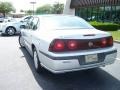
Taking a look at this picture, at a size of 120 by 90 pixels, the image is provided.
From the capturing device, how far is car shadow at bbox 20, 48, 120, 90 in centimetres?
540

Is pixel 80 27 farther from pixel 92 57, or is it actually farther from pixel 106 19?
pixel 106 19

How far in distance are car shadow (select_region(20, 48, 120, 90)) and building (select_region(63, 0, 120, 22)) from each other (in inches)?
864

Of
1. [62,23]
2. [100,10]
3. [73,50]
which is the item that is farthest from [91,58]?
[100,10]

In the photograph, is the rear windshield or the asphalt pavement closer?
the asphalt pavement

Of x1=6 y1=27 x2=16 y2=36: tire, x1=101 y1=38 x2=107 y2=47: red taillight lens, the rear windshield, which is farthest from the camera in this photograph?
x1=6 y1=27 x2=16 y2=36: tire

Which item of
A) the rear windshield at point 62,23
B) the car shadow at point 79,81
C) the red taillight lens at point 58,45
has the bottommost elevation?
the car shadow at point 79,81

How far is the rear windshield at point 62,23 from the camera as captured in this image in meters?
6.44

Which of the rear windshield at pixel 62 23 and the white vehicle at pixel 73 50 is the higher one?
the rear windshield at pixel 62 23

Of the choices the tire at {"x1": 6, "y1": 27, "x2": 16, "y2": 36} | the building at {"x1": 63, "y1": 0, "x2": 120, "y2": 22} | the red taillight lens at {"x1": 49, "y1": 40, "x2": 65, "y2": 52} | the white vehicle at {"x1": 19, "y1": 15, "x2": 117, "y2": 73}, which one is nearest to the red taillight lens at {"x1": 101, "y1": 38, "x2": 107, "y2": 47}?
the white vehicle at {"x1": 19, "y1": 15, "x2": 117, "y2": 73}

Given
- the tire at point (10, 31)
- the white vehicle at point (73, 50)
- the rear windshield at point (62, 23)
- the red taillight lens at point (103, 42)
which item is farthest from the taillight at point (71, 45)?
the tire at point (10, 31)

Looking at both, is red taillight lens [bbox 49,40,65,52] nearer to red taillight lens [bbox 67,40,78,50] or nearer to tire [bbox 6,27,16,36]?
red taillight lens [bbox 67,40,78,50]

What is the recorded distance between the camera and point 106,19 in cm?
3105

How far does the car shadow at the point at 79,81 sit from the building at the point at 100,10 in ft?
72.0

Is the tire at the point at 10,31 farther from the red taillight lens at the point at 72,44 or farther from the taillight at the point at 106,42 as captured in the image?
the red taillight lens at the point at 72,44
